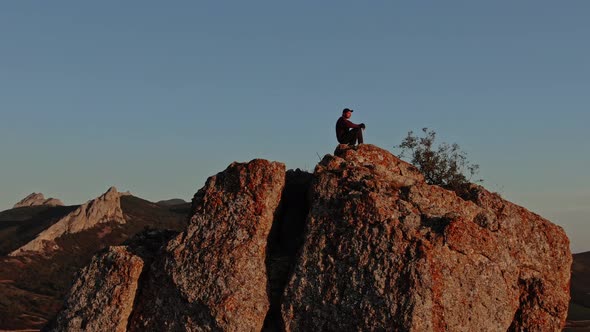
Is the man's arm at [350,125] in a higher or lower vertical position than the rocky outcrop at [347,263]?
higher

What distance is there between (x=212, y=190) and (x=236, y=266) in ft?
11.3

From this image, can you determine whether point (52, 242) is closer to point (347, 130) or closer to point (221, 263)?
point (347, 130)

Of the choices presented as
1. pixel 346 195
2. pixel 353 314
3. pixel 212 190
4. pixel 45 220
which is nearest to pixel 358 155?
pixel 346 195

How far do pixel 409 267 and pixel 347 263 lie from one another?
2.06 metres

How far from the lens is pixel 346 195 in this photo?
76.3 ft

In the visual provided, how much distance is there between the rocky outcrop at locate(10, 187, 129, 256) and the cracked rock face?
124 m

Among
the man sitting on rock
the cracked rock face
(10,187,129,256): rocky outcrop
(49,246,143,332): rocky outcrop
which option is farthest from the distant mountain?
the cracked rock face

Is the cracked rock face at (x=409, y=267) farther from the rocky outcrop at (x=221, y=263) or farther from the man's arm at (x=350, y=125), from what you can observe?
the man's arm at (x=350, y=125)

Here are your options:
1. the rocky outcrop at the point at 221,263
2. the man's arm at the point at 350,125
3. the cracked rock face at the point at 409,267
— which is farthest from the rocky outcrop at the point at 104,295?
the man's arm at the point at 350,125

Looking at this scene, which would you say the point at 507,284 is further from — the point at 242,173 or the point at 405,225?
the point at 242,173

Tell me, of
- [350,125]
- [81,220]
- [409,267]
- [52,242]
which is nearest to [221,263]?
[409,267]

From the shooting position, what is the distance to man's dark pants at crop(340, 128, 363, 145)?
28.9 m

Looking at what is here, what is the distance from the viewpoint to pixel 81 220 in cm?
15075

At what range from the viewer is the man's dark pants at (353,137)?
28.9m
